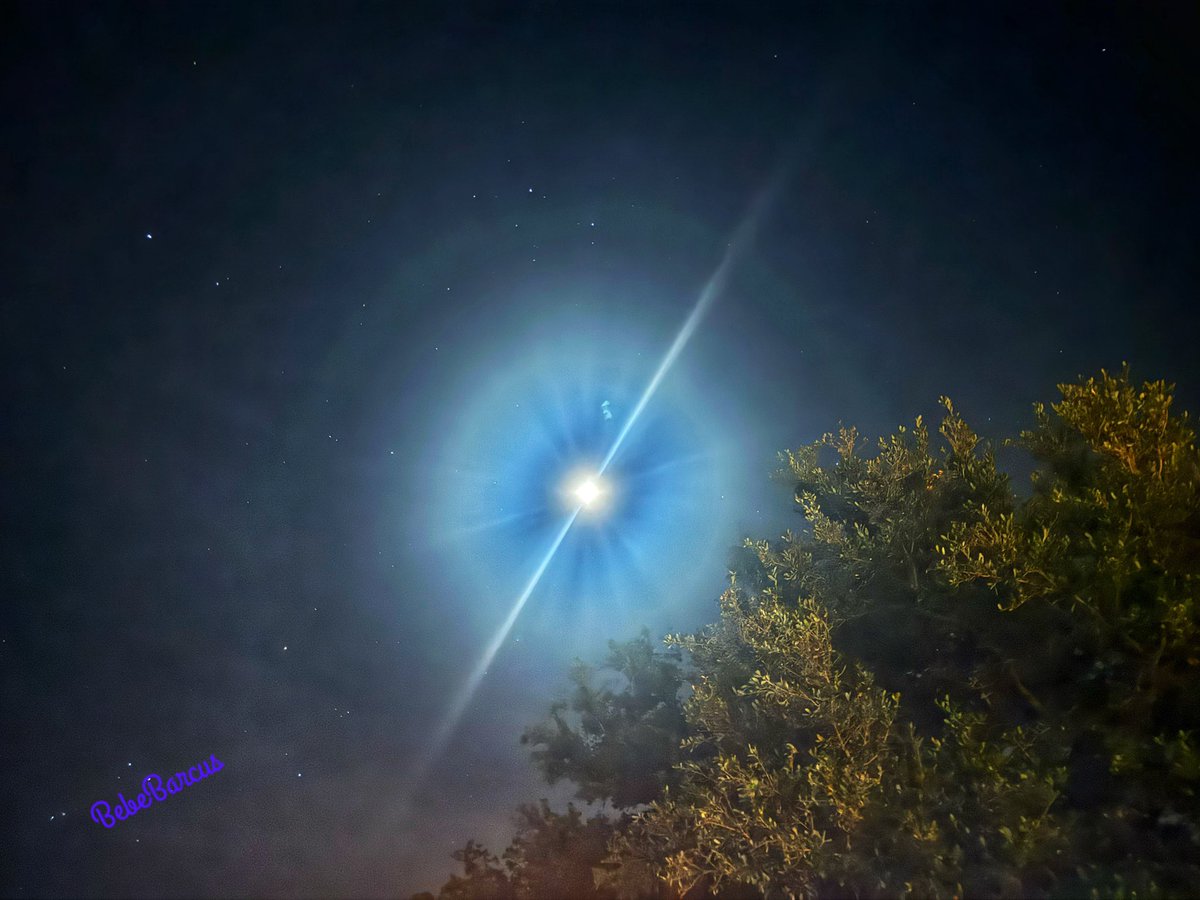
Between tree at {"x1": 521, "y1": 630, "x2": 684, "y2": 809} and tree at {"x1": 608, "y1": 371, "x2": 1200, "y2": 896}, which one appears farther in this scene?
tree at {"x1": 521, "y1": 630, "x2": 684, "y2": 809}

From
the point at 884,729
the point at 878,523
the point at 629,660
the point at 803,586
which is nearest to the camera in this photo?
the point at 884,729

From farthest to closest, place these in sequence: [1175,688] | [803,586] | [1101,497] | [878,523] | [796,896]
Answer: [803,586] < [878,523] < [796,896] < [1101,497] < [1175,688]

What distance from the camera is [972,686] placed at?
12930mm

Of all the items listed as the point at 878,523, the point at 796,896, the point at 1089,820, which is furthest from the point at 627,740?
the point at 1089,820

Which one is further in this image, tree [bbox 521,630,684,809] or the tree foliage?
tree [bbox 521,630,684,809]

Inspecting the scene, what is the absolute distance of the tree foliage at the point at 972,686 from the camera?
9.96 meters

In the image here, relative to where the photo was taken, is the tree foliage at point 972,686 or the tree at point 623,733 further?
the tree at point 623,733

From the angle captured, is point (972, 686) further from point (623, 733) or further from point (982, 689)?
point (623, 733)

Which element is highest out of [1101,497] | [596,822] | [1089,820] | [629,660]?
[629,660]

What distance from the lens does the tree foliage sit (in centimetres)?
996

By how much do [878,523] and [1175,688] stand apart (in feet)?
19.6

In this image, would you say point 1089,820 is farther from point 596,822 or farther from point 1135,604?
point 596,822

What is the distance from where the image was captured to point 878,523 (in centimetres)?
1473

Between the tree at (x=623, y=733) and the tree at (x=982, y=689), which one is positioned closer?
the tree at (x=982, y=689)
